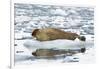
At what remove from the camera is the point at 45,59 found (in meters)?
1.87

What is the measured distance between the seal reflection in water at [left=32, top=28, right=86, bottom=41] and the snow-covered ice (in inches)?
1.3

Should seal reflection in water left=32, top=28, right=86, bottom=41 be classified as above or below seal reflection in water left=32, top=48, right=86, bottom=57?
above

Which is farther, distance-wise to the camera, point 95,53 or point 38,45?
point 95,53

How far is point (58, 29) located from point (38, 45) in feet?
0.81

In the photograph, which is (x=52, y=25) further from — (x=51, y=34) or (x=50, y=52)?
(x=50, y=52)

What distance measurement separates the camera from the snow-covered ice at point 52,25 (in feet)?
5.96

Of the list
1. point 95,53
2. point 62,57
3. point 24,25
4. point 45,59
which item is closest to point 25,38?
point 24,25

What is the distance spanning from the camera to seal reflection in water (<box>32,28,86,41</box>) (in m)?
1.87

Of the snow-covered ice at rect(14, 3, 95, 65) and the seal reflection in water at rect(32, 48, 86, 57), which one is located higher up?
the snow-covered ice at rect(14, 3, 95, 65)

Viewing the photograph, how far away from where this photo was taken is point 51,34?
190 cm

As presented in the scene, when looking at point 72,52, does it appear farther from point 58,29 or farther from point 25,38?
point 25,38

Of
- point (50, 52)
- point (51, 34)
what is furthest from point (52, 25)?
point (50, 52)

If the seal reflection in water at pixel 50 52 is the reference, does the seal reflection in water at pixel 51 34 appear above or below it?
above

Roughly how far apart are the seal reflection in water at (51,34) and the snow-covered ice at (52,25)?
34 millimetres
